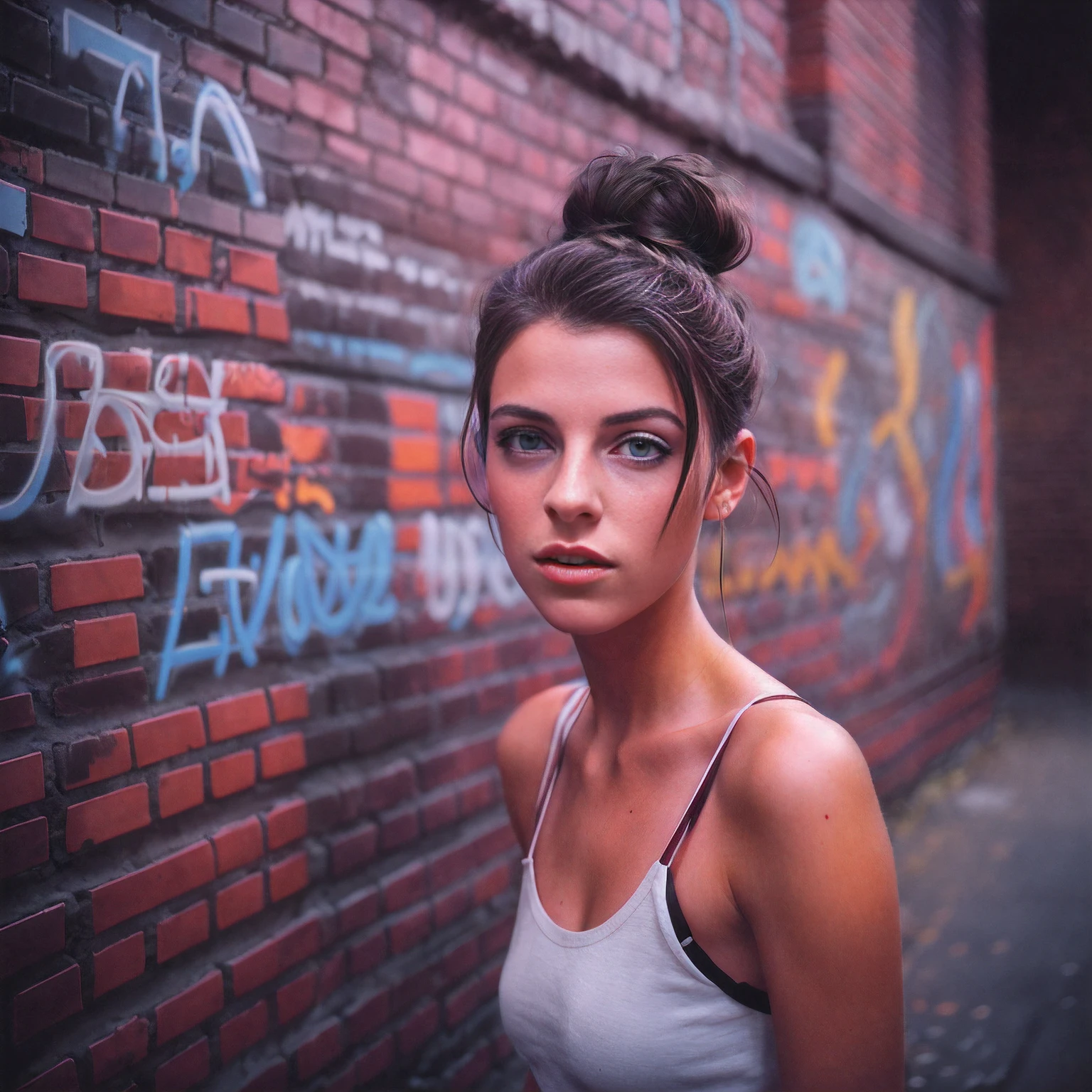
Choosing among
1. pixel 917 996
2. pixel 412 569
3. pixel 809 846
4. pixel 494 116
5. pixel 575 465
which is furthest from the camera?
pixel 917 996

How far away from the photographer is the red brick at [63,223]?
1.56 m

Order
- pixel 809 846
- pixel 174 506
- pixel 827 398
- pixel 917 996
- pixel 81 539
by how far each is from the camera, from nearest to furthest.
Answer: pixel 809 846, pixel 81 539, pixel 174 506, pixel 917 996, pixel 827 398

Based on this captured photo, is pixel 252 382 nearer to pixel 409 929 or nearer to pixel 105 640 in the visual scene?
pixel 105 640

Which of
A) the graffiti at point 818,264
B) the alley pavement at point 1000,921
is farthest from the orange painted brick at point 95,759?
the graffiti at point 818,264

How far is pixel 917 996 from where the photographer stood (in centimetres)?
340

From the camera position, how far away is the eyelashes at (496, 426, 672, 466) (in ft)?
4.18

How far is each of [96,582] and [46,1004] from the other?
71cm

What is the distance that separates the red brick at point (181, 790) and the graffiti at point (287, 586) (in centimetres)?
16

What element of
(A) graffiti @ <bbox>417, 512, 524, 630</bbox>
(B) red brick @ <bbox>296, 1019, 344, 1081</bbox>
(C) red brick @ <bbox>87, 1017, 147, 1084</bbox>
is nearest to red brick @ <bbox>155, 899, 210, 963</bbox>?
(C) red brick @ <bbox>87, 1017, 147, 1084</bbox>

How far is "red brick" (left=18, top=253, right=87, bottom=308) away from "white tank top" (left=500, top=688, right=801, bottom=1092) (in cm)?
131

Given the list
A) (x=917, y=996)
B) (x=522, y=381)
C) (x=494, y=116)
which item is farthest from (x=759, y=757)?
(x=917, y=996)

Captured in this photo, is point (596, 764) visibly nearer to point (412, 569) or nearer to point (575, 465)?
point (575, 465)

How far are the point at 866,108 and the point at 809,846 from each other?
479cm

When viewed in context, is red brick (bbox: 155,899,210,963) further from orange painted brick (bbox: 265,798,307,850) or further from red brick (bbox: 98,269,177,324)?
red brick (bbox: 98,269,177,324)
